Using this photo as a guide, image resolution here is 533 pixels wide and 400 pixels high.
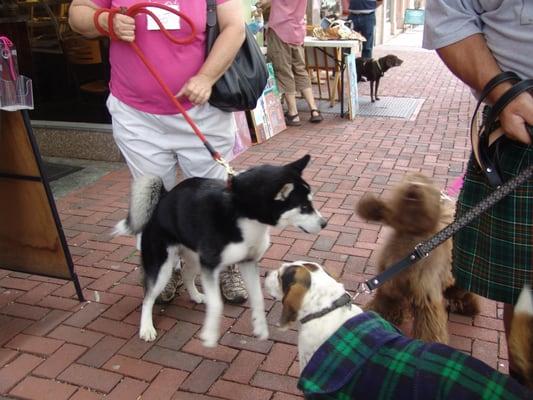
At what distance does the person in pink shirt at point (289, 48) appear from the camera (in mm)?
7301

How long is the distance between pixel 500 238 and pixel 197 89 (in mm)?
1535

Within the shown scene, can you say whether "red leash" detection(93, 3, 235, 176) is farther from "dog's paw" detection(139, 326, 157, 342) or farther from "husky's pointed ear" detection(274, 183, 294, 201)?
"dog's paw" detection(139, 326, 157, 342)

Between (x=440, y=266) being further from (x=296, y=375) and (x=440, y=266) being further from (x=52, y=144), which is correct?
(x=52, y=144)

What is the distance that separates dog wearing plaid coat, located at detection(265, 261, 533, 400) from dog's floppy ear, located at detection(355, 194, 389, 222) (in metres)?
0.54

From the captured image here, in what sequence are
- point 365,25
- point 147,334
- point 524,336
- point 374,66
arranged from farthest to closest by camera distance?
point 365,25
point 374,66
point 147,334
point 524,336

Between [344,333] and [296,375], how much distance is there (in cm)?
90

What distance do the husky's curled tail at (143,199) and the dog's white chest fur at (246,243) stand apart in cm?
61

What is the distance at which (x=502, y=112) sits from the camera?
173 cm

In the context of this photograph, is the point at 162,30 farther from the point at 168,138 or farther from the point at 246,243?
the point at 246,243

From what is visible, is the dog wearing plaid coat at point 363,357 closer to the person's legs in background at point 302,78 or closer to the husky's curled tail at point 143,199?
the husky's curled tail at point 143,199

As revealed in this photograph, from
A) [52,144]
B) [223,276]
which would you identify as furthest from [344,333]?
[52,144]

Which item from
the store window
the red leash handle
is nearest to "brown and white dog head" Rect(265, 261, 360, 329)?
the red leash handle

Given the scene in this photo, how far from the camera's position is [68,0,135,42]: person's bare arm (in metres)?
2.48

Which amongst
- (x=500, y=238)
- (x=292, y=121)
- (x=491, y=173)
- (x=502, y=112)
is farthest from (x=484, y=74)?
(x=292, y=121)
